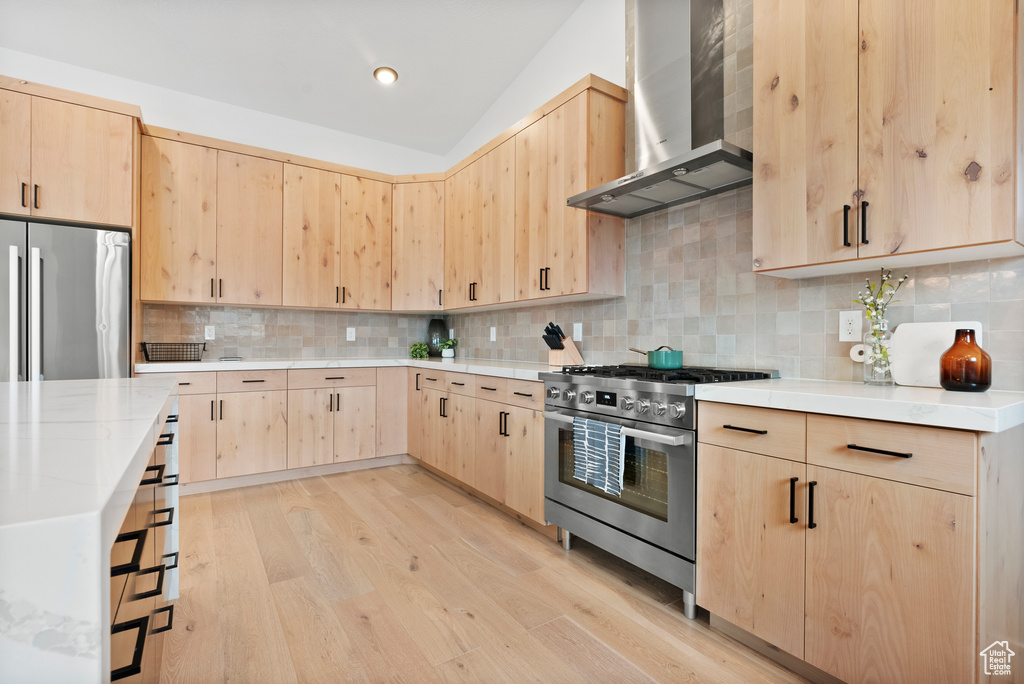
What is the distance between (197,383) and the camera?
338 centimetres

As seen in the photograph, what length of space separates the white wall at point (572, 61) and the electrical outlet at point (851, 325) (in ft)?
6.10

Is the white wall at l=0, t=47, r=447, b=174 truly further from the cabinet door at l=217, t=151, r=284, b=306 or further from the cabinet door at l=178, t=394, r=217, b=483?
the cabinet door at l=178, t=394, r=217, b=483

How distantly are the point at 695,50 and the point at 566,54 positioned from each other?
125 cm

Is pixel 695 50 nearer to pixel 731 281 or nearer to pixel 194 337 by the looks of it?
pixel 731 281

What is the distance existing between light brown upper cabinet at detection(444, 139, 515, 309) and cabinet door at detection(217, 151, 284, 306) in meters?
1.35

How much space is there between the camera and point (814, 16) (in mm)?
1747

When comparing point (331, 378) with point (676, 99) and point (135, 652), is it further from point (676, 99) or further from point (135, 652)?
point (135, 652)

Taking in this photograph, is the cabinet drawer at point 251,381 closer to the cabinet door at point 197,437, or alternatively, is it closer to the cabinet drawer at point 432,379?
the cabinet door at point 197,437

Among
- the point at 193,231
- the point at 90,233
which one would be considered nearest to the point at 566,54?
the point at 193,231

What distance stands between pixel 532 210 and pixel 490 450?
5.01 feet

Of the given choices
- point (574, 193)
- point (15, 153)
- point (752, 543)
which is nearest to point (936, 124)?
point (752, 543)

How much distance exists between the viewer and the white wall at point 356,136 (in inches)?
123

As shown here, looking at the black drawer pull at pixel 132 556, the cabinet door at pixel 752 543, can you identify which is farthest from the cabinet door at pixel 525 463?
the black drawer pull at pixel 132 556

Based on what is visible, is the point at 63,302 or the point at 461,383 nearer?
the point at 63,302
